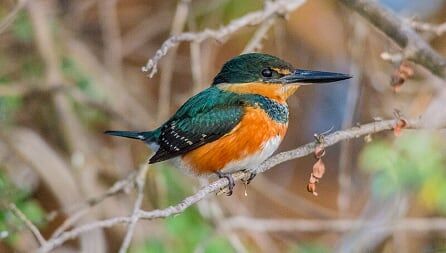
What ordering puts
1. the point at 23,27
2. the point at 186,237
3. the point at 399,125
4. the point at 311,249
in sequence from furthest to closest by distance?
the point at 23,27 < the point at 311,249 < the point at 186,237 < the point at 399,125

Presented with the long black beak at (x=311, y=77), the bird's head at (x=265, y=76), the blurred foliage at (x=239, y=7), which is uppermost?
the blurred foliage at (x=239, y=7)

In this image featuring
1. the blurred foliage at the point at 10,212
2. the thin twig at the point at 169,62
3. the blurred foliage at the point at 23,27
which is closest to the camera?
the blurred foliage at the point at 10,212

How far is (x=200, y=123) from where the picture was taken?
287 centimetres

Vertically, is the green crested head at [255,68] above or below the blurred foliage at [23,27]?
above

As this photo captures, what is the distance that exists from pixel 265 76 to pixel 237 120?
0.68ft

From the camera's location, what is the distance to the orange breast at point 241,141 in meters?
2.72

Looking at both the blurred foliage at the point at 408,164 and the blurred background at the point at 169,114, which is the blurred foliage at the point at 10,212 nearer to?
the blurred background at the point at 169,114

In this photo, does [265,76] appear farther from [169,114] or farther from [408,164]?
[169,114]

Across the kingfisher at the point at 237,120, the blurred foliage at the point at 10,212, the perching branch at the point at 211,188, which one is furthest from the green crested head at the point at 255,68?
the blurred foliage at the point at 10,212

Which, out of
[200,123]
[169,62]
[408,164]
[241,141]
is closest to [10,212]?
[200,123]

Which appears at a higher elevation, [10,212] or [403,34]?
[403,34]

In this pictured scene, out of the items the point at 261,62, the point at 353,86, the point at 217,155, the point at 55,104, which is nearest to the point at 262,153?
the point at 217,155

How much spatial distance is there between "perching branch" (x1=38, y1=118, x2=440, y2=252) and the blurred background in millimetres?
825

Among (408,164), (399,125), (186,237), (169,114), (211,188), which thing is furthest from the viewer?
(169,114)
